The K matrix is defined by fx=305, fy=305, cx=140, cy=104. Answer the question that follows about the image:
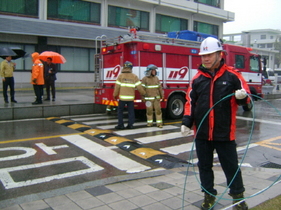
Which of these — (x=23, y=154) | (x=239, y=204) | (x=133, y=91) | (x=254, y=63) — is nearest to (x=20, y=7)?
(x=133, y=91)

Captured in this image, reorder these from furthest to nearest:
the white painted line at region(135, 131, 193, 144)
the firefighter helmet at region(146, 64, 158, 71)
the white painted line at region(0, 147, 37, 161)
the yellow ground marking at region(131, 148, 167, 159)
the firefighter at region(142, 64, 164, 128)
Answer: the firefighter at region(142, 64, 164, 128) < the firefighter helmet at region(146, 64, 158, 71) < the white painted line at region(135, 131, 193, 144) < the yellow ground marking at region(131, 148, 167, 159) < the white painted line at region(0, 147, 37, 161)

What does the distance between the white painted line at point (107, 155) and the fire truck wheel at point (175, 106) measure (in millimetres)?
4157

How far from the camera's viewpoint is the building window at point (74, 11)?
908 inches

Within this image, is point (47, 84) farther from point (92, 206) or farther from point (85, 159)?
point (92, 206)

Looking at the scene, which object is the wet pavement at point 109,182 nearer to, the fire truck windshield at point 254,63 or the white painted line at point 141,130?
the white painted line at point 141,130

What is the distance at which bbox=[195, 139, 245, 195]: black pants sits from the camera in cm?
359

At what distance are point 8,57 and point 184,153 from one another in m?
8.87

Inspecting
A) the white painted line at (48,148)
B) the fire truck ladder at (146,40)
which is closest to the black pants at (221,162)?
the white painted line at (48,148)

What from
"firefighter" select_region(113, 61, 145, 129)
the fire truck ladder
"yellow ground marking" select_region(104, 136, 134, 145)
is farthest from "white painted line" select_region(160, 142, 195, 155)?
the fire truck ladder

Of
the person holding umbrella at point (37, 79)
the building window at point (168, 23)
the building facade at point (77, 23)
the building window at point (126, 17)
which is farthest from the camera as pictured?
the building window at point (168, 23)

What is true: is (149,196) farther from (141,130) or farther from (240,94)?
(141,130)

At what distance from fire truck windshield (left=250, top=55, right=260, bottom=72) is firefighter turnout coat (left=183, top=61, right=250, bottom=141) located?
36.6 ft

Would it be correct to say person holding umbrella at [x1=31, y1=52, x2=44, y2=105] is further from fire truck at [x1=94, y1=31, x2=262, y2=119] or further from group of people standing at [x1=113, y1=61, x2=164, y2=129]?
group of people standing at [x1=113, y1=61, x2=164, y2=129]

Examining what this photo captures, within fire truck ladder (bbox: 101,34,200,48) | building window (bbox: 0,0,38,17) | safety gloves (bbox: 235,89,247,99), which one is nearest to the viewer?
safety gloves (bbox: 235,89,247,99)
